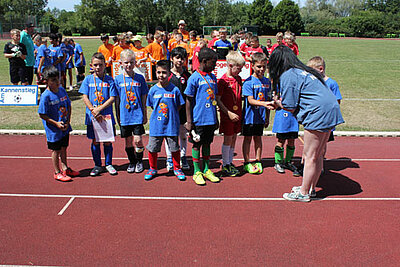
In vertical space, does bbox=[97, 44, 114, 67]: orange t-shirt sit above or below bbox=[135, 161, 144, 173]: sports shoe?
above

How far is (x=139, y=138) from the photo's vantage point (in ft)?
19.3

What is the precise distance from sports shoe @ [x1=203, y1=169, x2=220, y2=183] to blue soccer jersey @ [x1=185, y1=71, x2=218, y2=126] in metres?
0.84

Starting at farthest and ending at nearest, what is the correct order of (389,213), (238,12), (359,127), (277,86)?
(238,12)
(359,127)
(277,86)
(389,213)

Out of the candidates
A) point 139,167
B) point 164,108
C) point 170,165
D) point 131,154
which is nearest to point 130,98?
point 164,108

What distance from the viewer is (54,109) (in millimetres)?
5562

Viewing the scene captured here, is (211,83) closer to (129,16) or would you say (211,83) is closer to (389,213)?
(389,213)

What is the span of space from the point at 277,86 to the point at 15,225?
12.5 ft

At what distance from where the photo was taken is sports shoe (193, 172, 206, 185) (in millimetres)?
5680

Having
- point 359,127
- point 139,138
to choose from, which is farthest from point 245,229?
point 359,127

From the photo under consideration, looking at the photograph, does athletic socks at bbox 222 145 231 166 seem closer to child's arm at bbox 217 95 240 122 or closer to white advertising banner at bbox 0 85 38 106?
child's arm at bbox 217 95 240 122

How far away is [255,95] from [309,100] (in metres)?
1.34

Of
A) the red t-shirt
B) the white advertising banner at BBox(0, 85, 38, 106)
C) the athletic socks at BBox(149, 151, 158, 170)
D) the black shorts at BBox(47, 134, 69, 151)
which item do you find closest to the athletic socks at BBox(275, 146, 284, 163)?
the red t-shirt

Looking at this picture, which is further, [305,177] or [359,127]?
[359,127]

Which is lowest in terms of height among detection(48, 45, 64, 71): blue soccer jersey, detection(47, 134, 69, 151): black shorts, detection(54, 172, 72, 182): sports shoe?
detection(54, 172, 72, 182): sports shoe
